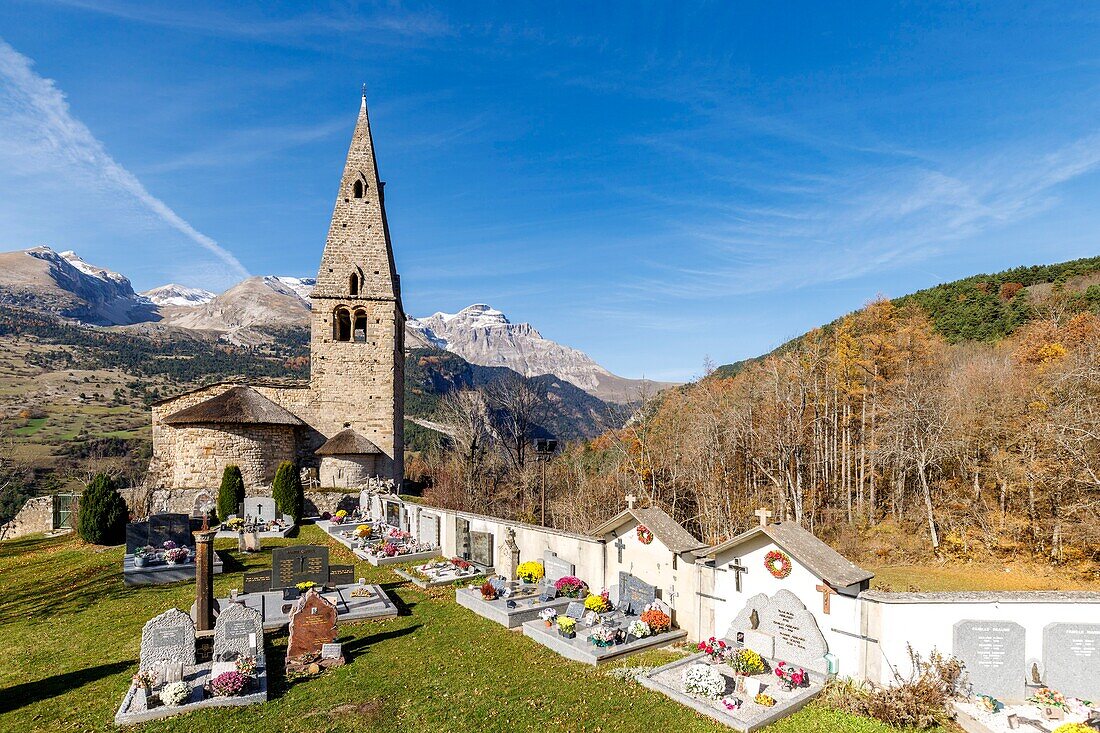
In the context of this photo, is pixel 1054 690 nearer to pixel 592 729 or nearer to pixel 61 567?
pixel 592 729

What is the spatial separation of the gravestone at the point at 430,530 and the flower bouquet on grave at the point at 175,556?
7.87 metres

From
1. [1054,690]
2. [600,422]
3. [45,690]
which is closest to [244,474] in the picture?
[45,690]

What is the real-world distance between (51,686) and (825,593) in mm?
14137

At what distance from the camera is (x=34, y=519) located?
30250 millimetres

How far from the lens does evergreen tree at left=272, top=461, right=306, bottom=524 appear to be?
26.1 metres

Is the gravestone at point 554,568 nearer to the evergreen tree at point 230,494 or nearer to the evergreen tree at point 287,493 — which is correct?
the evergreen tree at point 287,493

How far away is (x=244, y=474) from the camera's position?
29.1 meters

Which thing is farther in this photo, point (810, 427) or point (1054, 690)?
point (810, 427)

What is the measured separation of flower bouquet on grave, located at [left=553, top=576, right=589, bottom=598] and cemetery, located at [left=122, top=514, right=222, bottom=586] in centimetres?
1133

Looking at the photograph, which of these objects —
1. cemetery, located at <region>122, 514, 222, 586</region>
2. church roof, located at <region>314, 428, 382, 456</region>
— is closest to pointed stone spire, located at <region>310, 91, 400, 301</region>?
church roof, located at <region>314, 428, 382, 456</region>

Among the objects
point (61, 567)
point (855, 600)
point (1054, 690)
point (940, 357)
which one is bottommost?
point (61, 567)

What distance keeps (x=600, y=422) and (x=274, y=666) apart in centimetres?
3464

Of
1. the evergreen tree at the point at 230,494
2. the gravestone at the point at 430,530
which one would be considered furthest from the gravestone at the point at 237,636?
the evergreen tree at the point at 230,494

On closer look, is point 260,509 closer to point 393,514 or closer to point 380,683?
point 393,514
